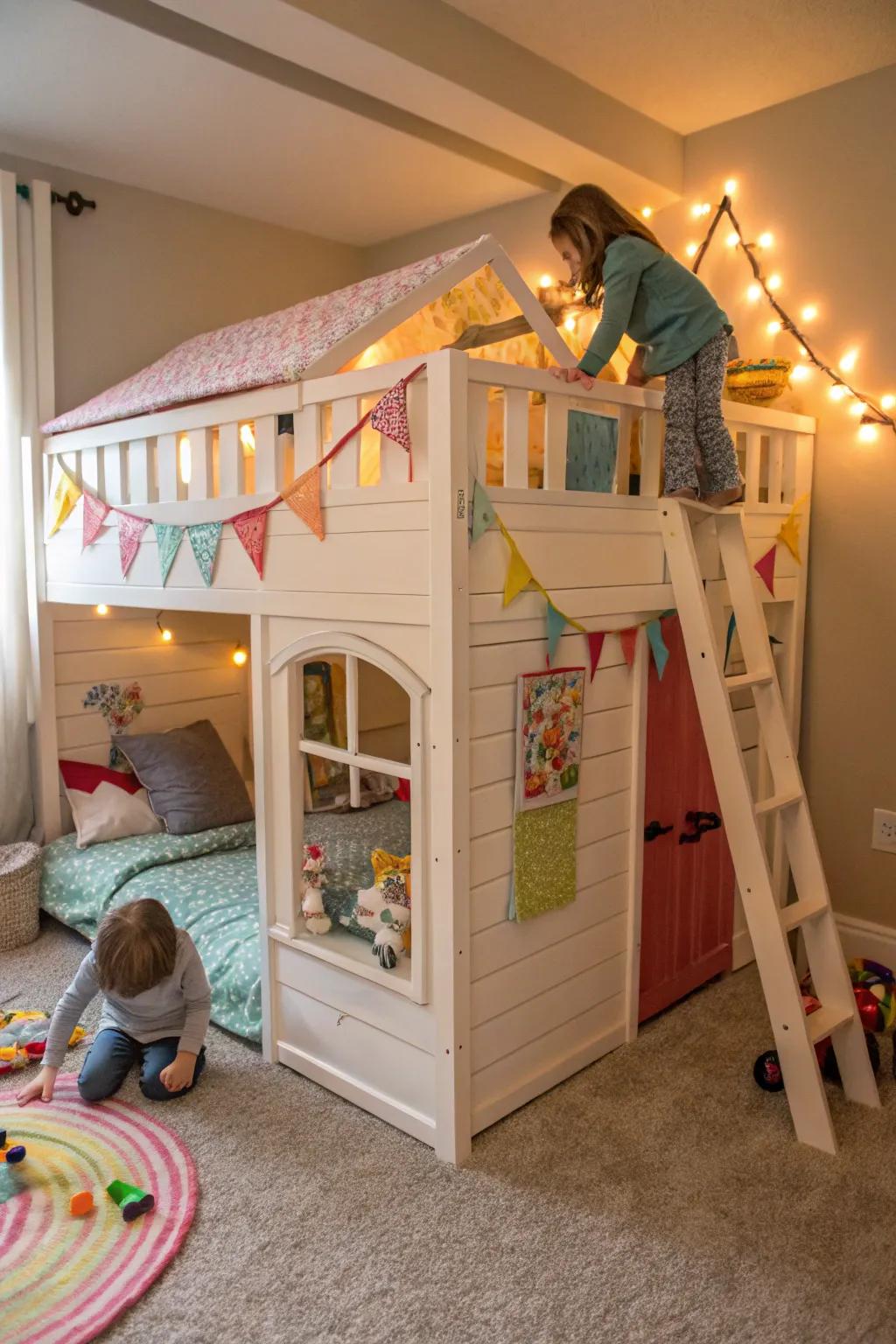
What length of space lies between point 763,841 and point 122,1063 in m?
1.52

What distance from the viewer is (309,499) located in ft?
6.84

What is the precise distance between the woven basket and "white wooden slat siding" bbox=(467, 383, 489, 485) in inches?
79.8

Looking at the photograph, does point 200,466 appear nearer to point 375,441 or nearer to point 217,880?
point 375,441

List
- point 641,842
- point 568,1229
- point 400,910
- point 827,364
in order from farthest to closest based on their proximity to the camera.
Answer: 1. point 827,364
2. point 641,842
3. point 400,910
4. point 568,1229

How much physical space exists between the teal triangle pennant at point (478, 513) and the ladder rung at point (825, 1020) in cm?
123

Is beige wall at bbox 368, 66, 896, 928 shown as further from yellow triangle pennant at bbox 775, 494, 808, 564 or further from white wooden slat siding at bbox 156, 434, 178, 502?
white wooden slat siding at bbox 156, 434, 178, 502

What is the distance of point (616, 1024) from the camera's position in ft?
7.86

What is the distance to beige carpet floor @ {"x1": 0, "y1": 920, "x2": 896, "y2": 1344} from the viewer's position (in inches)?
61.4

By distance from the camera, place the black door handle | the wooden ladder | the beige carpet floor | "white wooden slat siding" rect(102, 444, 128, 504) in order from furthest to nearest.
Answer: "white wooden slat siding" rect(102, 444, 128, 504) < the black door handle < the wooden ladder < the beige carpet floor

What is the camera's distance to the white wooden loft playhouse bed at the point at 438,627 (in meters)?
1.89

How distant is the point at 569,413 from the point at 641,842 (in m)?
1.04

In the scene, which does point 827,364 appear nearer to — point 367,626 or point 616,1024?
point 367,626

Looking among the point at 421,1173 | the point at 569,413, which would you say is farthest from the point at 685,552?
the point at 421,1173

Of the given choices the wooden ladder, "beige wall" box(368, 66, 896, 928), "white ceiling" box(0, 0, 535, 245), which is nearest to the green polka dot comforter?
the wooden ladder
